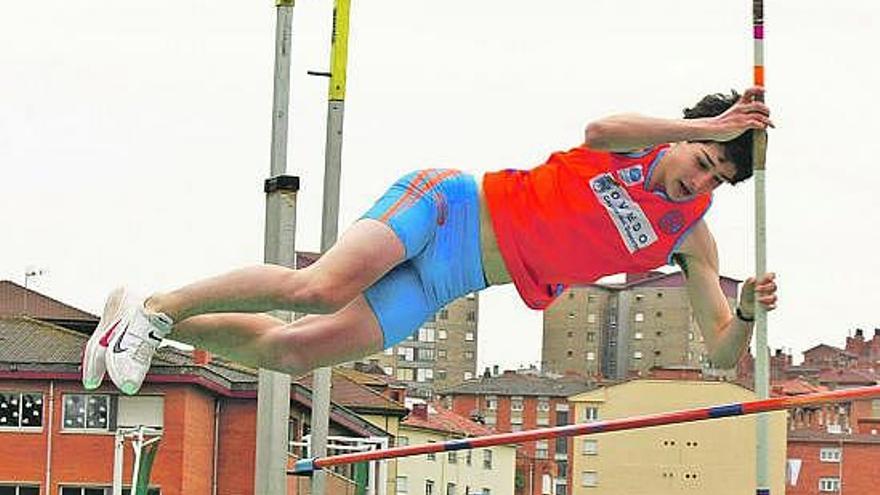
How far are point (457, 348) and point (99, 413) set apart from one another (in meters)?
47.2

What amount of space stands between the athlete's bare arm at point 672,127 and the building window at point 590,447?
1.04 m

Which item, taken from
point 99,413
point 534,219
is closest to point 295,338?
point 534,219

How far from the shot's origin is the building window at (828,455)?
5.04 meters

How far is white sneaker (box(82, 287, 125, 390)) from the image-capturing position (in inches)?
207

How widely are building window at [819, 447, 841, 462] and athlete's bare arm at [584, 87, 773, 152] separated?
77 centimetres

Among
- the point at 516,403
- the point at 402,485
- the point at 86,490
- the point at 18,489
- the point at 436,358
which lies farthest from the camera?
the point at 436,358

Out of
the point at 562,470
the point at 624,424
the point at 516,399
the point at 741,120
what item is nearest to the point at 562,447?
the point at 562,470

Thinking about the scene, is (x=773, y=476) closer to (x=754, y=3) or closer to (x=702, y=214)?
(x=702, y=214)

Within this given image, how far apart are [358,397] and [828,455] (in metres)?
35.6

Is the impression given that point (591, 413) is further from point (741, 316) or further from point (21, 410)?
point (21, 410)

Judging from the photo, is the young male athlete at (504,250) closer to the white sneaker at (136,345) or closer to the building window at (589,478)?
the white sneaker at (136,345)

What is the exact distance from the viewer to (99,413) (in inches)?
1526

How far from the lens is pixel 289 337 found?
205 inches

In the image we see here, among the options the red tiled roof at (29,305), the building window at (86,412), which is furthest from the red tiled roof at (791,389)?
the red tiled roof at (29,305)
